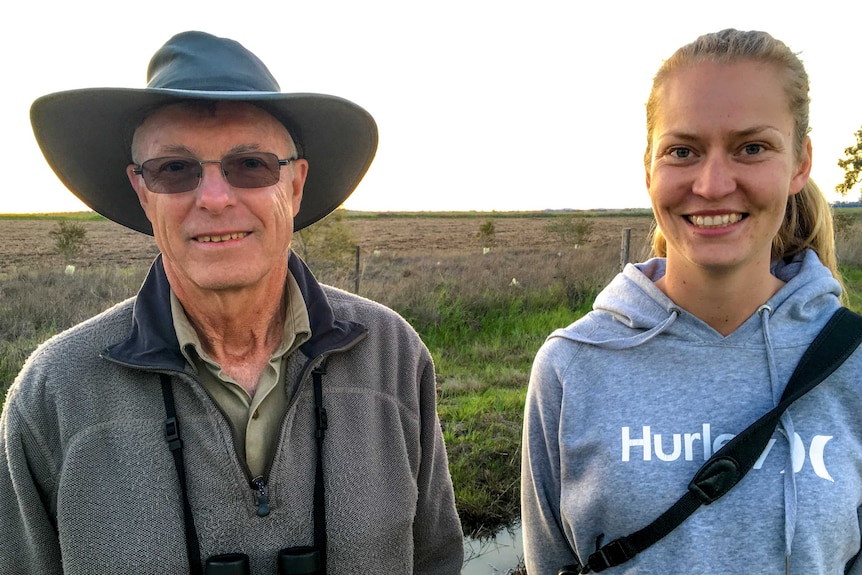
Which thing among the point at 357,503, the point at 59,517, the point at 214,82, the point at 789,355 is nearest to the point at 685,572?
the point at 789,355

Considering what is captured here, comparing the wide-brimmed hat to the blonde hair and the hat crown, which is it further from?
the blonde hair

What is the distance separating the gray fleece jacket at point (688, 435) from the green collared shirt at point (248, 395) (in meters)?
0.79

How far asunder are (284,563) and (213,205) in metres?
1.03

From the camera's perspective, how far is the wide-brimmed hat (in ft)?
5.83

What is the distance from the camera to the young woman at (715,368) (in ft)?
5.01

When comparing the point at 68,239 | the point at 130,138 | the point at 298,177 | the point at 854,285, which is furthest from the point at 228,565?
the point at 68,239

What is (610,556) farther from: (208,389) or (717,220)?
(208,389)

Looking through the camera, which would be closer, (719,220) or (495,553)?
(719,220)

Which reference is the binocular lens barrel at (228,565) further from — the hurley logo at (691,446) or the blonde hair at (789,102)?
the blonde hair at (789,102)

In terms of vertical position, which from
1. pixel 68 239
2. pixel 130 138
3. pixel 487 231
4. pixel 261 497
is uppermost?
pixel 130 138

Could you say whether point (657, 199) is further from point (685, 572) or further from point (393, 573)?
point (393, 573)

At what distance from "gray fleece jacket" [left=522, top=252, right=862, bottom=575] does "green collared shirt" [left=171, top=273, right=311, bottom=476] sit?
0.79 meters

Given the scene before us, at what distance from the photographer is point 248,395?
1.88 m

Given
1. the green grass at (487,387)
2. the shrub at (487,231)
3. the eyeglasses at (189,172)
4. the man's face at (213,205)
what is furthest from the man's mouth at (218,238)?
the shrub at (487,231)
